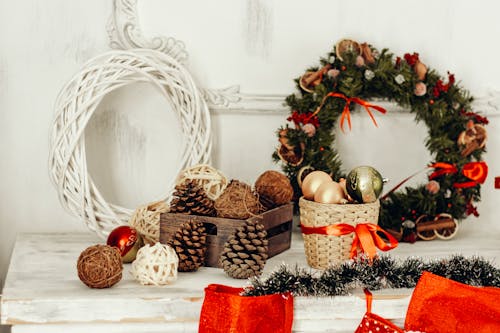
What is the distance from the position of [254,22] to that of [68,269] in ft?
2.62

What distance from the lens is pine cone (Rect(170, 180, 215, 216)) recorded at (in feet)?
4.97

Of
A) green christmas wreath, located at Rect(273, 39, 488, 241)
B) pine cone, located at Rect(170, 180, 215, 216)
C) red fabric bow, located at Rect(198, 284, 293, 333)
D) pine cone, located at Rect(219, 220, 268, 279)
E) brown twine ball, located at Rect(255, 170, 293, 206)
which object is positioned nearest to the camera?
red fabric bow, located at Rect(198, 284, 293, 333)

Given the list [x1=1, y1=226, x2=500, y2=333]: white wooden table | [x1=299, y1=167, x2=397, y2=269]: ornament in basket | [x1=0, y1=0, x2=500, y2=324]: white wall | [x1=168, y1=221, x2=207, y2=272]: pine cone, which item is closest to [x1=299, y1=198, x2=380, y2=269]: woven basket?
[x1=299, y1=167, x2=397, y2=269]: ornament in basket

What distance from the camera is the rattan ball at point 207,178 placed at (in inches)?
64.1

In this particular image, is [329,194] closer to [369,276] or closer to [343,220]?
[343,220]

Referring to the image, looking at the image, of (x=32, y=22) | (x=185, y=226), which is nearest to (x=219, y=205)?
(x=185, y=226)

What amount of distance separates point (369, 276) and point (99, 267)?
1.64 ft

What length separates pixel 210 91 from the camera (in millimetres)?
1867

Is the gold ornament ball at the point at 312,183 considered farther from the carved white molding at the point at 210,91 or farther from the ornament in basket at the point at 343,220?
the carved white molding at the point at 210,91

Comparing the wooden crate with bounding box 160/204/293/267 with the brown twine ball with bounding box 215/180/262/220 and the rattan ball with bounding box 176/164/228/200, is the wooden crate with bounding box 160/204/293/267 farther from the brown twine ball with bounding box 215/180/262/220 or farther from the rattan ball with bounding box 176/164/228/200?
the rattan ball with bounding box 176/164/228/200

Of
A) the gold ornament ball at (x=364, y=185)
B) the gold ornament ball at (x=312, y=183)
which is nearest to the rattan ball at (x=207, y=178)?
the gold ornament ball at (x=312, y=183)

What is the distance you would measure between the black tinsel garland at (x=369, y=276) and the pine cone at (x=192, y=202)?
0.80ft

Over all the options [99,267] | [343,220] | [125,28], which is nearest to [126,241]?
[99,267]

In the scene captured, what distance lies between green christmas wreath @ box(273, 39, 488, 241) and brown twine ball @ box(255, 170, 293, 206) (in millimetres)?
136
